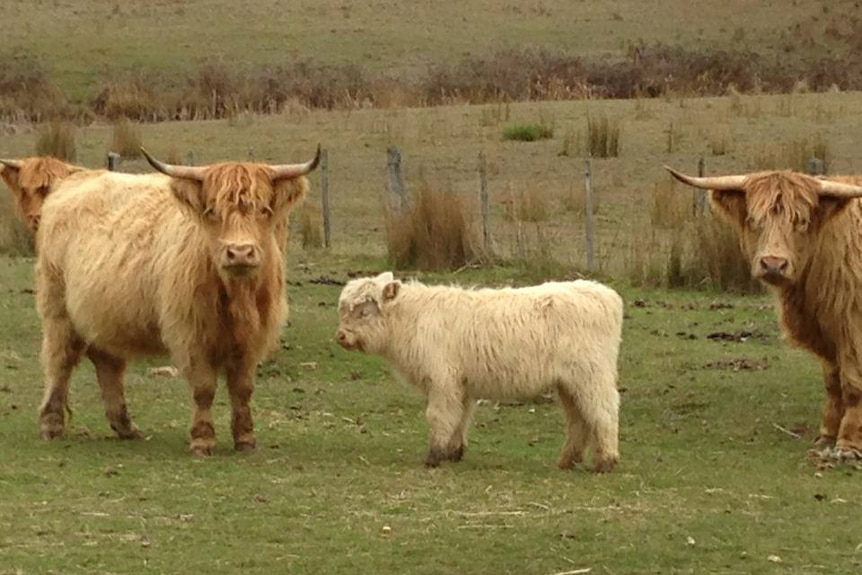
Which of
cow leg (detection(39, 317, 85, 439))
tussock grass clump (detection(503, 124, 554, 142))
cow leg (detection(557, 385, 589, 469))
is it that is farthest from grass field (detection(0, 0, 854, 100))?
cow leg (detection(557, 385, 589, 469))

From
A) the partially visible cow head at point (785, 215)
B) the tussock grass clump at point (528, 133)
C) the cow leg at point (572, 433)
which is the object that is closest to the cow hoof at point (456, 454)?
→ the cow leg at point (572, 433)

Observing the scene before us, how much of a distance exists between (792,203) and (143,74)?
27788mm

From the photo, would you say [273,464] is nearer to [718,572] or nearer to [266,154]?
[718,572]

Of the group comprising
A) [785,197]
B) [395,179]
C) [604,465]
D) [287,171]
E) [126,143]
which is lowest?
[126,143]

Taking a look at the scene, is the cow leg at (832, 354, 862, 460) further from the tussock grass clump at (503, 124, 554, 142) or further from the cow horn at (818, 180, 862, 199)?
the tussock grass clump at (503, 124, 554, 142)

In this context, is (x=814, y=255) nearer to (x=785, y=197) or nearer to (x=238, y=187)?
(x=785, y=197)

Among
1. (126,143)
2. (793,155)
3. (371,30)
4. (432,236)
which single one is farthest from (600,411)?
(371,30)

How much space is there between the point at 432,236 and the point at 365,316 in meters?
8.50

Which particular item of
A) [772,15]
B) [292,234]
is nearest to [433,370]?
[292,234]

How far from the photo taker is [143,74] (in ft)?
118

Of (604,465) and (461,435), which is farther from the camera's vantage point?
(461,435)

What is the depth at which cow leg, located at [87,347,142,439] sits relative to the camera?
1041 centimetres

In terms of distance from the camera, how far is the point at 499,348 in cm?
916

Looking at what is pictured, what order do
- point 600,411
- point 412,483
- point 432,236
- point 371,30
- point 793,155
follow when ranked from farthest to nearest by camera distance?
1. point 371,30
2. point 793,155
3. point 432,236
4. point 600,411
5. point 412,483
